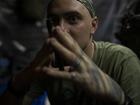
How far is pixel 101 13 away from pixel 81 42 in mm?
3846

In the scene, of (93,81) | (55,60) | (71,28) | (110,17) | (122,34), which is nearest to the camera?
(93,81)

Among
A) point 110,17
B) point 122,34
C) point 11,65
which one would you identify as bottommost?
point 11,65

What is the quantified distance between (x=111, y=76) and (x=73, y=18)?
37 centimetres

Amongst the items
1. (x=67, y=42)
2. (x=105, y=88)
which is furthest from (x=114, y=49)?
(x=67, y=42)

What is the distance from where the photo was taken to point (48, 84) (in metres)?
2.71

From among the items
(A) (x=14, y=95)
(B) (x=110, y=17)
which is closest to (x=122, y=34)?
(A) (x=14, y=95)

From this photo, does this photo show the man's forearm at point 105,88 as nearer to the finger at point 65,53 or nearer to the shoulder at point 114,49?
the finger at point 65,53

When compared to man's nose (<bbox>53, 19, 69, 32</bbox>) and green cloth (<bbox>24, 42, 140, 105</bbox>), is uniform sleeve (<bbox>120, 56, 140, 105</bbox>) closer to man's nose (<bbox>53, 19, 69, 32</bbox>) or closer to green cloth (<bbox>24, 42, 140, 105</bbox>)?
green cloth (<bbox>24, 42, 140, 105</bbox>)

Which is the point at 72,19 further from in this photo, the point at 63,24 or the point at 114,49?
the point at 114,49

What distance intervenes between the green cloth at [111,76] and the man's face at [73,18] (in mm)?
153

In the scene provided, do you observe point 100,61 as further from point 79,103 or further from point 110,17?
point 110,17

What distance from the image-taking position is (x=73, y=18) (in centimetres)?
264

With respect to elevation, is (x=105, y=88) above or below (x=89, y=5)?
below

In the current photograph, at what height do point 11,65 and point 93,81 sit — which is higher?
point 93,81
